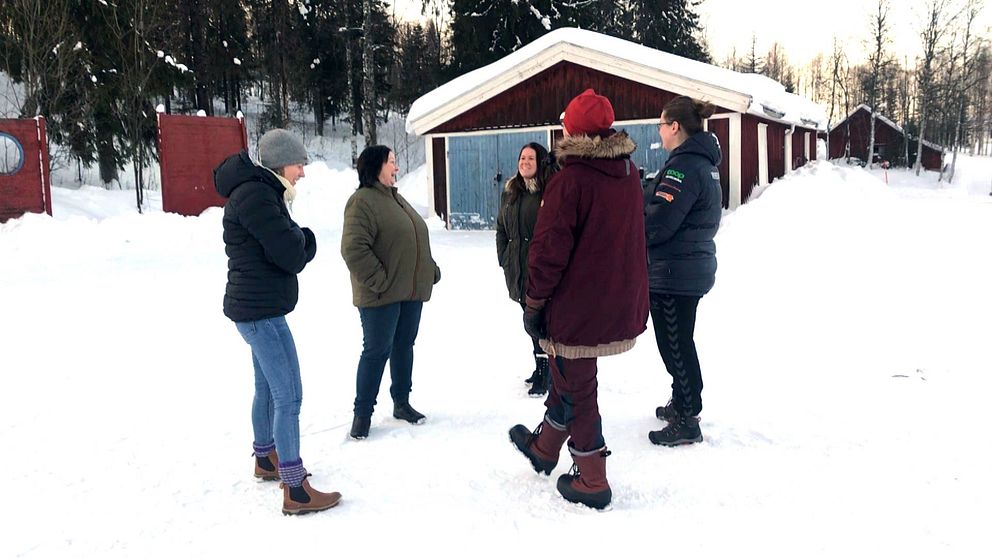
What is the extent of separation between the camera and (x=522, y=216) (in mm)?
4199

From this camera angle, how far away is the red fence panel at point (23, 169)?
11.6m

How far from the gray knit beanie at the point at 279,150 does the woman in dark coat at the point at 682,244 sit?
1739 millimetres

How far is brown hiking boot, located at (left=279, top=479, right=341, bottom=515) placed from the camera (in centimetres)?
294

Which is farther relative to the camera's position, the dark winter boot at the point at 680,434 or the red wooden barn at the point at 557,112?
the red wooden barn at the point at 557,112

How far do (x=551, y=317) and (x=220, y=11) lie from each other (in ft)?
88.0

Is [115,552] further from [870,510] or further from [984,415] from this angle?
[984,415]

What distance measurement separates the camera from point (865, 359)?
4938 millimetres

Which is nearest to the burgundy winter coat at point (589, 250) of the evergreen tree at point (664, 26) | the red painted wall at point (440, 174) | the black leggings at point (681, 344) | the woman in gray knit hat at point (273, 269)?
the black leggings at point (681, 344)

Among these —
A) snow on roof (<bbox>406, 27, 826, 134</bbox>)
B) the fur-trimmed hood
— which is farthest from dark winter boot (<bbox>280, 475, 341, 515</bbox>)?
snow on roof (<bbox>406, 27, 826, 134</bbox>)

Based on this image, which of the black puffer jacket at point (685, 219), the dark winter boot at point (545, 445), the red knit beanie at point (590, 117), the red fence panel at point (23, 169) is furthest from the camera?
the red fence panel at point (23, 169)

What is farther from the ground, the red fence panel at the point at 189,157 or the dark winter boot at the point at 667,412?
the red fence panel at the point at 189,157

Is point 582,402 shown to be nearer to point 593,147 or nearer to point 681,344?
point 681,344

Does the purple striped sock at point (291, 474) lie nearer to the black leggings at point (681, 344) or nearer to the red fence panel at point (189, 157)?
the black leggings at point (681, 344)

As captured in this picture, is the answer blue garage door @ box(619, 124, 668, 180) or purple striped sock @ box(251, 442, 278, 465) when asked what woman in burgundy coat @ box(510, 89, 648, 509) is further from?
blue garage door @ box(619, 124, 668, 180)
